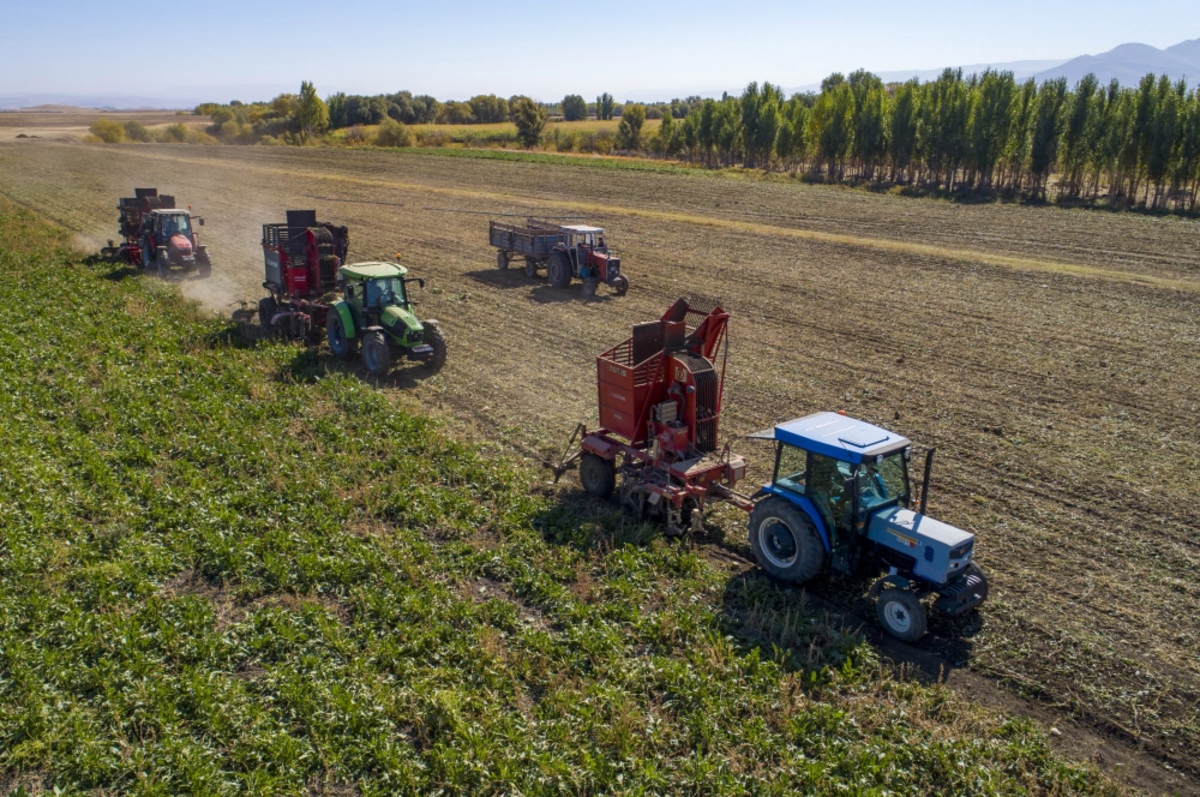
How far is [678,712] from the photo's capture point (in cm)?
755

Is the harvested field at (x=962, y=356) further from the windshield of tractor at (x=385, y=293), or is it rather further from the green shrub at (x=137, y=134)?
the green shrub at (x=137, y=134)

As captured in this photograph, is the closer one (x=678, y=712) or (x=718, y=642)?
(x=678, y=712)

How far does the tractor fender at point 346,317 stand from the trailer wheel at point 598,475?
25.4 feet

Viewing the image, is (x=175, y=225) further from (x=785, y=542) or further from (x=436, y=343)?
(x=785, y=542)

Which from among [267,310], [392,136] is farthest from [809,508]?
[392,136]

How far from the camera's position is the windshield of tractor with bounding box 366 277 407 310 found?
678 inches

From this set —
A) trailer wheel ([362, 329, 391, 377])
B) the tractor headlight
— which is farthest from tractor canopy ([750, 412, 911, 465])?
trailer wheel ([362, 329, 391, 377])

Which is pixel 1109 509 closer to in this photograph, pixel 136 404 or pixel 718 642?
pixel 718 642

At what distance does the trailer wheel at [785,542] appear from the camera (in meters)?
9.05

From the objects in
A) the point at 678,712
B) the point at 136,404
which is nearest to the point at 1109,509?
the point at 678,712

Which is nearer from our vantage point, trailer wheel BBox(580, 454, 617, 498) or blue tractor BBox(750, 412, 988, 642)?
blue tractor BBox(750, 412, 988, 642)

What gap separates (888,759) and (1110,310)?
2020 centimetres

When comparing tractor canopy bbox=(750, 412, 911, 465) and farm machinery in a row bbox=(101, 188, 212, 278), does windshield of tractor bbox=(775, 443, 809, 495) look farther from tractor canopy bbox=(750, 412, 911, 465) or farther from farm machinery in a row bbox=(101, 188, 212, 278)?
farm machinery in a row bbox=(101, 188, 212, 278)

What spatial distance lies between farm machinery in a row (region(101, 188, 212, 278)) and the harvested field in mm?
1454
